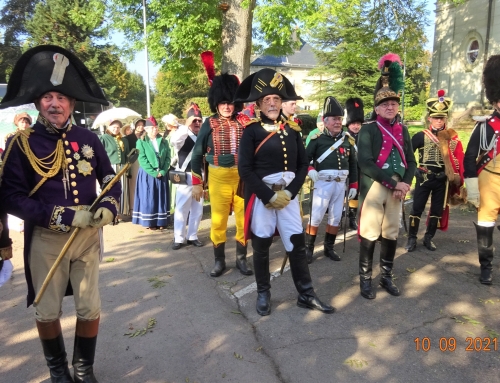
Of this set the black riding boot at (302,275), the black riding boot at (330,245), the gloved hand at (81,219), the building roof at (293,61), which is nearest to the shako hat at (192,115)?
the black riding boot at (330,245)

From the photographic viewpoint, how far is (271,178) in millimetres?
4117

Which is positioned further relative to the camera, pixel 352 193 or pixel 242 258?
pixel 352 193

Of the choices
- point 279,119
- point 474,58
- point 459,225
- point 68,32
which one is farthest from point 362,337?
point 68,32

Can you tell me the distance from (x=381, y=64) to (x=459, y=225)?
3.79m

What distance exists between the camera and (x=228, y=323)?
398cm

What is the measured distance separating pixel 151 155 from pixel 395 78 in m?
4.44

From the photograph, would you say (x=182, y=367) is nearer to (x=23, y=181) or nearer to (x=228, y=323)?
(x=228, y=323)

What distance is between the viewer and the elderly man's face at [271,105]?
409 centimetres

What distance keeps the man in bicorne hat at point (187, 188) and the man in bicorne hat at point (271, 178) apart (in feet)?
6.80

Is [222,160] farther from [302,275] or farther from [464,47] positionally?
[464,47]

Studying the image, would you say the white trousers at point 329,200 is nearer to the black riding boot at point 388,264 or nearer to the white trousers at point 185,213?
the black riding boot at point 388,264

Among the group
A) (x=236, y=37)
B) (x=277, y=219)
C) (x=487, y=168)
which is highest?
(x=236, y=37)

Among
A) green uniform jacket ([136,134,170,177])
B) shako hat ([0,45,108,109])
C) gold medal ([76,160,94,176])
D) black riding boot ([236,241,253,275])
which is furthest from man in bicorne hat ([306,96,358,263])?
shako hat ([0,45,108,109])

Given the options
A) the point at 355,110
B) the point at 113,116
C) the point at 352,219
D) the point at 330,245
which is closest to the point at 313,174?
the point at 330,245
